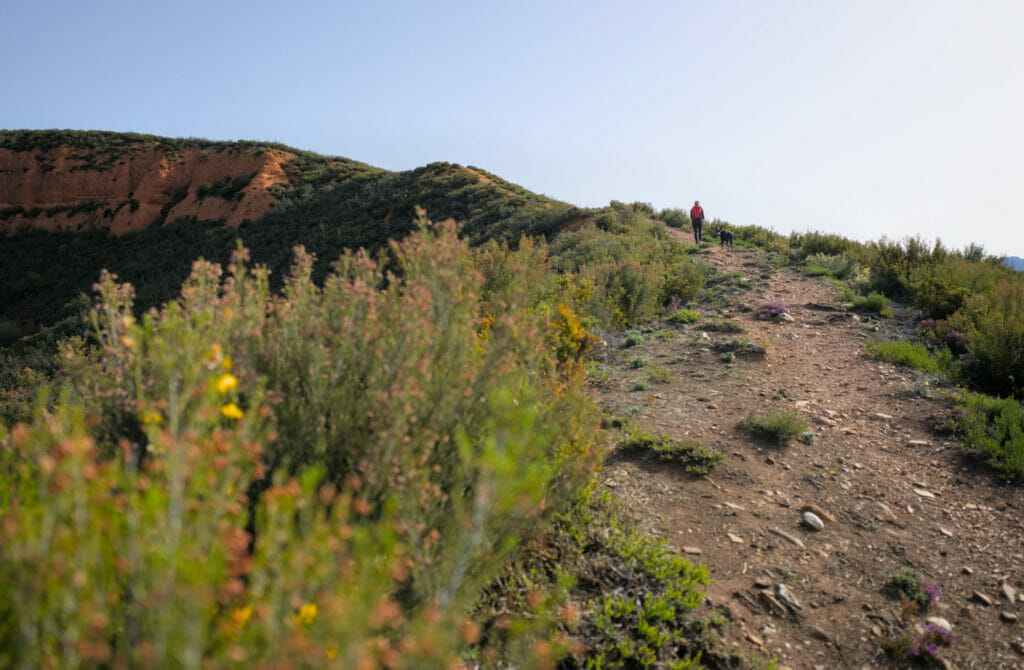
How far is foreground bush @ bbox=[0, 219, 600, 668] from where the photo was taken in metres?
1.11

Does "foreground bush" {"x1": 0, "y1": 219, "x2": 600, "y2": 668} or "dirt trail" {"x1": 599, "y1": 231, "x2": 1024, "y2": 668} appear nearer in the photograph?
"foreground bush" {"x1": 0, "y1": 219, "x2": 600, "y2": 668}

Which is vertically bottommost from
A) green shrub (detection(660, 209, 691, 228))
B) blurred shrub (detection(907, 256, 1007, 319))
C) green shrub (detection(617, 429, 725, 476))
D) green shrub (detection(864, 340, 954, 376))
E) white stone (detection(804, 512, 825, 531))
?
white stone (detection(804, 512, 825, 531))

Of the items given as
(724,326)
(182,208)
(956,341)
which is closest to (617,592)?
(724,326)

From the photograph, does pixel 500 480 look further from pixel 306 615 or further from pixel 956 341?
pixel 956 341

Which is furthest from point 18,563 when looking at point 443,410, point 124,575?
point 443,410

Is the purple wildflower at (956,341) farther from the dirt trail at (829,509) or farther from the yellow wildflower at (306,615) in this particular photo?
the yellow wildflower at (306,615)

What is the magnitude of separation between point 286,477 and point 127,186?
147 ft

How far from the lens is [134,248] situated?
1219 inches

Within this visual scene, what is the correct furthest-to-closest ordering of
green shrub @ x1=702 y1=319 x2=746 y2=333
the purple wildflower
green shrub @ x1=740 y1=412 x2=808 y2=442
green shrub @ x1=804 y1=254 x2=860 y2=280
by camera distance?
green shrub @ x1=804 y1=254 x2=860 y2=280, green shrub @ x1=702 y1=319 x2=746 y2=333, the purple wildflower, green shrub @ x1=740 y1=412 x2=808 y2=442

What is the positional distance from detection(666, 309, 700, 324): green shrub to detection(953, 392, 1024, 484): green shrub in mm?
3691

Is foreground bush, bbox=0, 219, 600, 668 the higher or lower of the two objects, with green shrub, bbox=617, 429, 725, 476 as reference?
higher

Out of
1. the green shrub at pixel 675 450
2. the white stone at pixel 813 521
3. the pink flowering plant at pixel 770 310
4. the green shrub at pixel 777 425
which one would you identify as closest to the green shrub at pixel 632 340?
the pink flowering plant at pixel 770 310

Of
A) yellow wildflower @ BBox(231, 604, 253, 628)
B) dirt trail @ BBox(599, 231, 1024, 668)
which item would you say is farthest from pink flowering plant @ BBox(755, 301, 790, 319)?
yellow wildflower @ BBox(231, 604, 253, 628)

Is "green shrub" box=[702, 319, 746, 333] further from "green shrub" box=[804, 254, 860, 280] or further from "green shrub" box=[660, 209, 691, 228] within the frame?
"green shrub" box=[660, 209, 691, 228]
